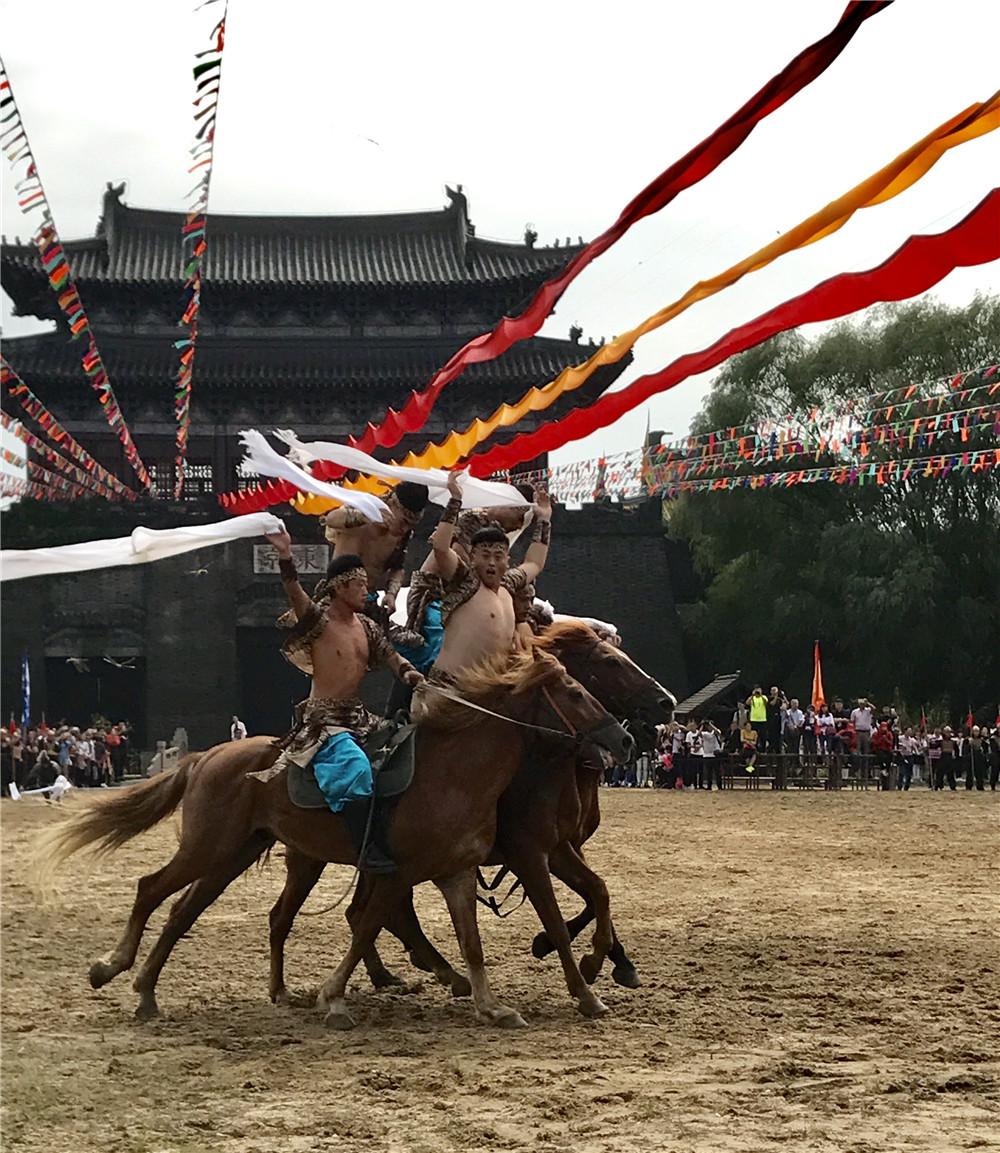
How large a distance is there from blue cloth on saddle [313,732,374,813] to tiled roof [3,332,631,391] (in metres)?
32.1

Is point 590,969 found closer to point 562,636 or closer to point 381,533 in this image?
point 562,636

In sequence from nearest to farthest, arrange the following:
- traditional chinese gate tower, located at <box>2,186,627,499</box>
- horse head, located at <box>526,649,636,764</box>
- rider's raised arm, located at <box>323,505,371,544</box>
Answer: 1. horse head, located at <box>526,649,636,764</box>
2. rider's raised arm, located at <box>323,505,371,544</box>
3. traditional chinese gate tower, located at <box>2,186,627,499</box>

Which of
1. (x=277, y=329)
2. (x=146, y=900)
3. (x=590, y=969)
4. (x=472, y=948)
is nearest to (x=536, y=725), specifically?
(x=472, y=948)

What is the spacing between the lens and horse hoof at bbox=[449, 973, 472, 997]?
8.76 meters

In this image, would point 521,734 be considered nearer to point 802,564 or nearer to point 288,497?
point 288,497

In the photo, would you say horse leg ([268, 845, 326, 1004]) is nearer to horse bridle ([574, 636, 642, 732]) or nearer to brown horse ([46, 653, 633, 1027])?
brown horse ([46, 653, 633, 1027])

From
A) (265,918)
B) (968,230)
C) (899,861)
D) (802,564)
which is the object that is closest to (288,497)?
(265,918)

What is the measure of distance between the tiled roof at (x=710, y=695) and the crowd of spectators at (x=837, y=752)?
5.73 metres

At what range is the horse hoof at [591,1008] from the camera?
8000 mm

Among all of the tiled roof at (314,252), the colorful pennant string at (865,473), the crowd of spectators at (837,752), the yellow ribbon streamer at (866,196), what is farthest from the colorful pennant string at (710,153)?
the tiled roof at (314,252)

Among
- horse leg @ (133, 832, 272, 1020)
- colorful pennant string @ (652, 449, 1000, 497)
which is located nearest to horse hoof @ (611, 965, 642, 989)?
horse leg @ (133, 832, 272, 1020)

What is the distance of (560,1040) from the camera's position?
291 inches

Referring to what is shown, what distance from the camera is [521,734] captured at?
26.7ft

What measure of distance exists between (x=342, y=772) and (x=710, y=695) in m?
31.3
